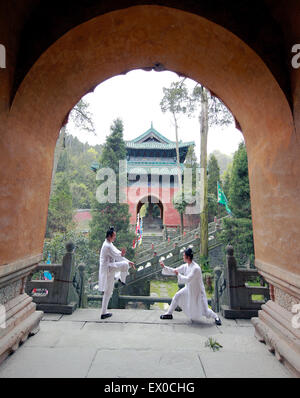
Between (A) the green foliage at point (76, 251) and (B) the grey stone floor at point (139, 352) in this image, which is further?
(A) the green foliage at point (76, 251)

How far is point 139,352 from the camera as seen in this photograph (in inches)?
93.5

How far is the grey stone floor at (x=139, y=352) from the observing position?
6.64ft

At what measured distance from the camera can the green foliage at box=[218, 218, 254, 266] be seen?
10.1 meters

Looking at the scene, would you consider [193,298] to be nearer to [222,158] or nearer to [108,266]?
[108,266]

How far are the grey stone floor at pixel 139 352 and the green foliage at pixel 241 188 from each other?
804 centimetres

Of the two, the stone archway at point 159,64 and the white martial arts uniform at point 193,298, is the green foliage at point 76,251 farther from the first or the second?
the white martial arts uniform at point 193,298

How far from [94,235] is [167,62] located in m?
10.4

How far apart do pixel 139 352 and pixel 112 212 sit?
10776 mm

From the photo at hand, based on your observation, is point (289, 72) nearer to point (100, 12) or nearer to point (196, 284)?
point (100, 12)

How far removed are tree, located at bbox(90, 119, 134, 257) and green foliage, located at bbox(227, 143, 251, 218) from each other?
598cm
